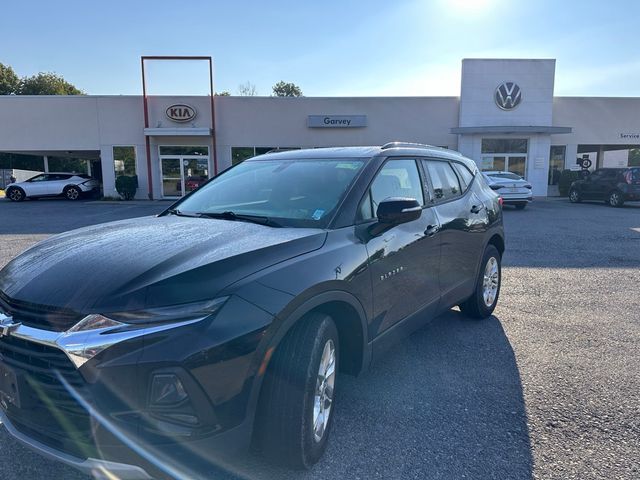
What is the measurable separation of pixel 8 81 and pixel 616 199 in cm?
6079

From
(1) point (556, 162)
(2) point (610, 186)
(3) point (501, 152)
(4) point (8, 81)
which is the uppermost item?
(4) point (8, 81)

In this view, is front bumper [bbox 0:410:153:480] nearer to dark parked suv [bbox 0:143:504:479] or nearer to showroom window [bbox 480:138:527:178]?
dark parked suv [bbox 0:143:504:479]

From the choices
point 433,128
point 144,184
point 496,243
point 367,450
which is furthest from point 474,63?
point 367,450

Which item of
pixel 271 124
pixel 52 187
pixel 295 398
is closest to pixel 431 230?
pixel 295 398

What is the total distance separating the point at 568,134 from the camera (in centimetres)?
2581

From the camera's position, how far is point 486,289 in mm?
5152

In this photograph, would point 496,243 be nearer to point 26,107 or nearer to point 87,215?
point 87,215

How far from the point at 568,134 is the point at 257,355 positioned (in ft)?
92.6

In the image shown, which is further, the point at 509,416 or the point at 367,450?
the point at 509,416

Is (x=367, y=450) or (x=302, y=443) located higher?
(x=302, y=443)

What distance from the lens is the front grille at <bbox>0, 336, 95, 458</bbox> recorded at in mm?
1970

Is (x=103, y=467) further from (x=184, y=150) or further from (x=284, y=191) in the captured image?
(x=184, y=150)

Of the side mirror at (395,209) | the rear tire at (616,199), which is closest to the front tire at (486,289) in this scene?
the side mirror at (395,209)

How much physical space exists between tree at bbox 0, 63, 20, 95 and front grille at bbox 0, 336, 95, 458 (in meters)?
63.0
